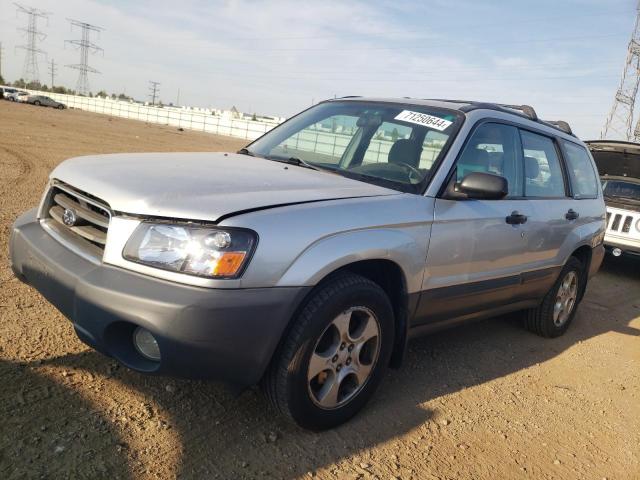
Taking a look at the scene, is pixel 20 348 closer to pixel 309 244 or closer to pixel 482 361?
pixel 309 244

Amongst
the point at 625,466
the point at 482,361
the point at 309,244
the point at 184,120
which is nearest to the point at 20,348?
the point at 309,244

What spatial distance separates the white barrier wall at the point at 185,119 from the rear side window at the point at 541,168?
39.6m

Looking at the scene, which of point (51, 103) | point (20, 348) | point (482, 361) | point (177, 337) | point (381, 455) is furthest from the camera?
point (51, 103)

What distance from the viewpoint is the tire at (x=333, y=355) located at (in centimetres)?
250

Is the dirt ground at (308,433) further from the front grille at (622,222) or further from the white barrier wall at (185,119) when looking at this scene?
the white barrier wall at (185,119)

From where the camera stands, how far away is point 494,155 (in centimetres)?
375

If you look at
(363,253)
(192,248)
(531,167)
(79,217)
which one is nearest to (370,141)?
(363,253)

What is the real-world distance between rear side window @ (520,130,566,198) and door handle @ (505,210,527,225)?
285 mm

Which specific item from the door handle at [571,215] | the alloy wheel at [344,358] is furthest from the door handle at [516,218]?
the alloy wheel at [344,358]

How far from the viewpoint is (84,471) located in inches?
87.8

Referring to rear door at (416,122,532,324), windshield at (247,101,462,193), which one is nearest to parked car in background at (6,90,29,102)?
windshield at (247,101,462,193)

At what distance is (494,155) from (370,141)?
0.86 meters

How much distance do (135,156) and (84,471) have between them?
1767 mm

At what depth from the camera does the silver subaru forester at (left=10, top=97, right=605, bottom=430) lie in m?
2.27
